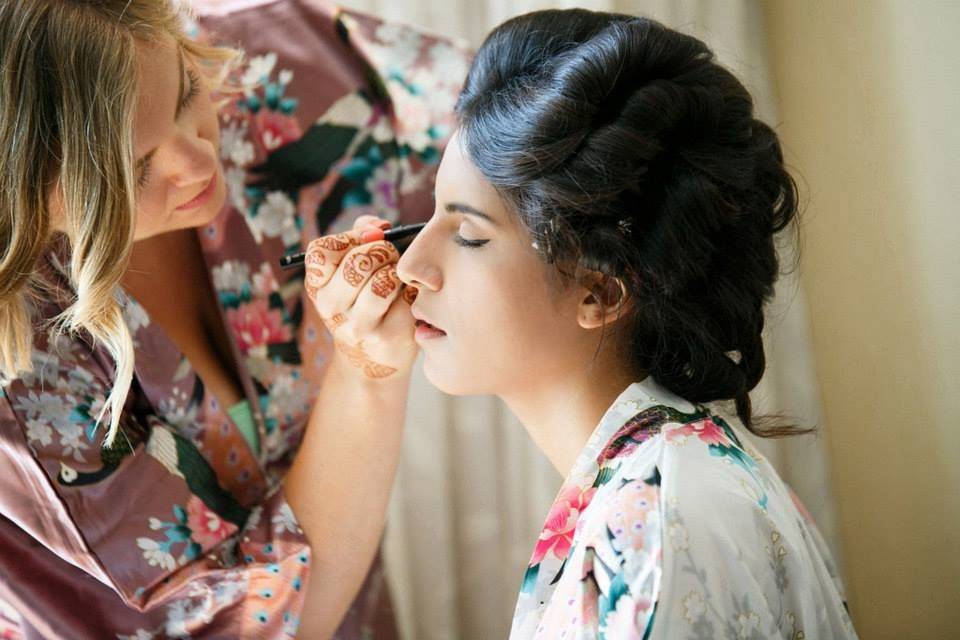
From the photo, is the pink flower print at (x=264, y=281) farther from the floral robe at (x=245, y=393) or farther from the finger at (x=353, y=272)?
the finger at (x=353, y=272)

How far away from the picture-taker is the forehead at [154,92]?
1.02m

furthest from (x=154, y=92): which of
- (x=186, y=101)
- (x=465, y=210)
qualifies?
(x=465, y=210)

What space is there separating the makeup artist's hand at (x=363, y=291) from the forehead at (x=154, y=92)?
0.20 m

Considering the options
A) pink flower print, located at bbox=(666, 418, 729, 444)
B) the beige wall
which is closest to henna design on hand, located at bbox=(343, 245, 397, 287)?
pink flower print, located at bbox=(666, 418, 729, 444)

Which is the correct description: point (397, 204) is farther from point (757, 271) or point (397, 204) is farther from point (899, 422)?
point (899, 422)

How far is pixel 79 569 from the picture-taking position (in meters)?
1.10

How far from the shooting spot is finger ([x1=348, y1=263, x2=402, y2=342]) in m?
1.08

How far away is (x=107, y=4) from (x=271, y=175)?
0.35m

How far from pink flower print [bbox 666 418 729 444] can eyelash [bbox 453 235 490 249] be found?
26cm

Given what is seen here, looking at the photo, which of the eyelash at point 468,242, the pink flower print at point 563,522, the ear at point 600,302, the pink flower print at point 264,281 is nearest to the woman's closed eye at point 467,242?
the eyelash at point 468,242

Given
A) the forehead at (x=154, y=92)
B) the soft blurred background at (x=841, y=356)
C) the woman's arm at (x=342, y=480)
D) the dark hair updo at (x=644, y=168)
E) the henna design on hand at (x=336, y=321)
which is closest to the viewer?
the dark hair updo at (x=644, y=168)

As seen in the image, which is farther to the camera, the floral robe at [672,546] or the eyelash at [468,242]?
the eyelash at [468,242]

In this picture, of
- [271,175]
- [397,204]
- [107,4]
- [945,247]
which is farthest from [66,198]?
[945,247]

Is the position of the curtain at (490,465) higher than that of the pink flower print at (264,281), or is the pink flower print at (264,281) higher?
the pink flower print at (264,281)
